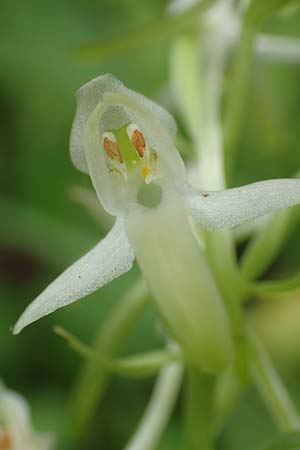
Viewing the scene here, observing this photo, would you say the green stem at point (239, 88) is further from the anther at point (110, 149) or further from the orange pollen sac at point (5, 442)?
the orange pollen sac at point (5, 442)

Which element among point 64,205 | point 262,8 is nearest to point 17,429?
point 262,8

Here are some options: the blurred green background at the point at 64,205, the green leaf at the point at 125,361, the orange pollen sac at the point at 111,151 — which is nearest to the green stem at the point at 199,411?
the green leaf at the point at 125,361

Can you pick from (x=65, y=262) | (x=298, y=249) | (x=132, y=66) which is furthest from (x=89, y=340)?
(x=132, y=66)

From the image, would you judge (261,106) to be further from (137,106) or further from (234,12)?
(137,106)

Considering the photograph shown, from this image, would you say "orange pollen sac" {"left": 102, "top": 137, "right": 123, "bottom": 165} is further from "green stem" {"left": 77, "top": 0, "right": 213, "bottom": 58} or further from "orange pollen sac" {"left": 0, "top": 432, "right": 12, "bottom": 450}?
"orange pollen sac" {"left": 0, "top": 432, "right": 12, "bottom": 450}

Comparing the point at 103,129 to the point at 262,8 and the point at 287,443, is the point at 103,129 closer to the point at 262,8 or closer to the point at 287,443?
the point at 262,8

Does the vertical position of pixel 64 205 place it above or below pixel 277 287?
above

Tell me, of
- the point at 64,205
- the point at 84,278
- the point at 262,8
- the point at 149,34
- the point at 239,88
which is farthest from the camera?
the point at 64,205

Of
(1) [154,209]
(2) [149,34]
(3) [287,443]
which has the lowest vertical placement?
(3) [287,443]
